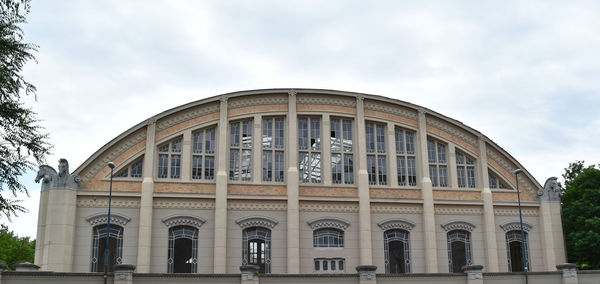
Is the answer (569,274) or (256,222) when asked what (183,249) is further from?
(569,274)

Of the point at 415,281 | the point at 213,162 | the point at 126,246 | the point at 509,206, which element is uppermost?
the point at 213,162

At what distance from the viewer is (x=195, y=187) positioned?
111 feet

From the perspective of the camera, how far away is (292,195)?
34250mm

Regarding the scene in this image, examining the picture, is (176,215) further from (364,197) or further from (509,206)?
(509,206)

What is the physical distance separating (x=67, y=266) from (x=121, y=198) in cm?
469

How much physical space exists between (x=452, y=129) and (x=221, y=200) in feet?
54.3

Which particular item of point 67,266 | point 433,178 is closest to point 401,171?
point 433,178

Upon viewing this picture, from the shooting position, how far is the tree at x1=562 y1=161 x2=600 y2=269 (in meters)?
36.7

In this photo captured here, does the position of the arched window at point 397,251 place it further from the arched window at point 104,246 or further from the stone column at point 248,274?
the arched window at point 104,246

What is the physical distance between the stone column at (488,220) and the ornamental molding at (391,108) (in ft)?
17.6

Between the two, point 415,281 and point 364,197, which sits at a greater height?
point 364,197

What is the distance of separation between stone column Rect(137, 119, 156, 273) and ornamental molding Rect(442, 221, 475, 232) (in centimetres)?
1841

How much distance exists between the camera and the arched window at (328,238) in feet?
113

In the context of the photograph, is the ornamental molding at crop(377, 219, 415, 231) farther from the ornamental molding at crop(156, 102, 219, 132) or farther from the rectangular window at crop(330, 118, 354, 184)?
the ornamental molding at crop(156, 102, 219, 132)
